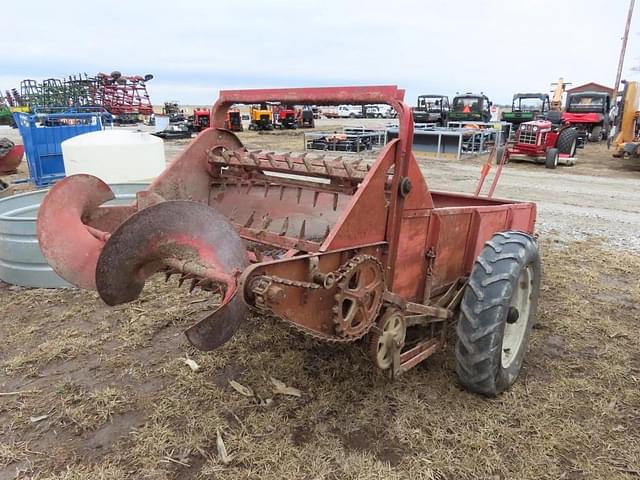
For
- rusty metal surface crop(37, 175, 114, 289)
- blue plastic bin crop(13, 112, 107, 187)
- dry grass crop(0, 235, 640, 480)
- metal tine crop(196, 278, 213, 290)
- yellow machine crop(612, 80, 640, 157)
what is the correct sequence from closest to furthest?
metal tine crop(196, 278, 213, 290) < dry grass crop(0, 235, 640, 480) < rusty metal surface crop(37, 175, 114, 289) < blue plastic bin crop(13, 112, 107, 187) < yellow machine crop(612, 80, 640, 157)

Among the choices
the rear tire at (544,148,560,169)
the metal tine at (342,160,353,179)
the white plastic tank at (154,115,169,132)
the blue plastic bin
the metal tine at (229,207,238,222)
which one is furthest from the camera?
the white plastic tank at (154,115,169,132)

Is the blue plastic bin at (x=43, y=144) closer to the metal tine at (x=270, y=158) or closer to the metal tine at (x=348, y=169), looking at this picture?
the metal tine at (x=270, y=158)

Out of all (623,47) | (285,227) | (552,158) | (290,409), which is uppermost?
(623,47)

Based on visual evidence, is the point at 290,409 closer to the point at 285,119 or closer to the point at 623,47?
the point at 285,119

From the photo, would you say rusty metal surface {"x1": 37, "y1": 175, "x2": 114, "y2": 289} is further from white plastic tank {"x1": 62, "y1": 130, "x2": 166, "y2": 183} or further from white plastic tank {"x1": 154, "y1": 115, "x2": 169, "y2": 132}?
white plastic tank {"x1": 154, "y1": 115, "x2": 169, "y2": 132}

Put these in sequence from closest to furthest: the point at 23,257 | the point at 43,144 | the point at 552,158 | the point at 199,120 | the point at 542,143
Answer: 1. the point at 23,257
2. the point at 43,144
3. the point at 552,158
4. the point at 542,143
5. the point at 199,120

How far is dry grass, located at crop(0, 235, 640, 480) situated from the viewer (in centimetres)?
232

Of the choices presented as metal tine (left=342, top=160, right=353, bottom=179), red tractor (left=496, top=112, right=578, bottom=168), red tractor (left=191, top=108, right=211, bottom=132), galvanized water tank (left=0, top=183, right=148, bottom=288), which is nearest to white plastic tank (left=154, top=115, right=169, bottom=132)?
red tractor (left=191, top=108, right=211, bottom=132)

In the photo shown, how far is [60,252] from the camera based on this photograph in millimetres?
2578

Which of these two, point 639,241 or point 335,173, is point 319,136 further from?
point 335,173

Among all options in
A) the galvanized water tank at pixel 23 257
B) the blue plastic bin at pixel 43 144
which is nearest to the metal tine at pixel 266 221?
the galvanized water tank at pixel 23 257

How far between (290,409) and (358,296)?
1007 mm

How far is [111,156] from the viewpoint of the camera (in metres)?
7.50

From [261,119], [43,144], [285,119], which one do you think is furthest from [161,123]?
[43,144]
